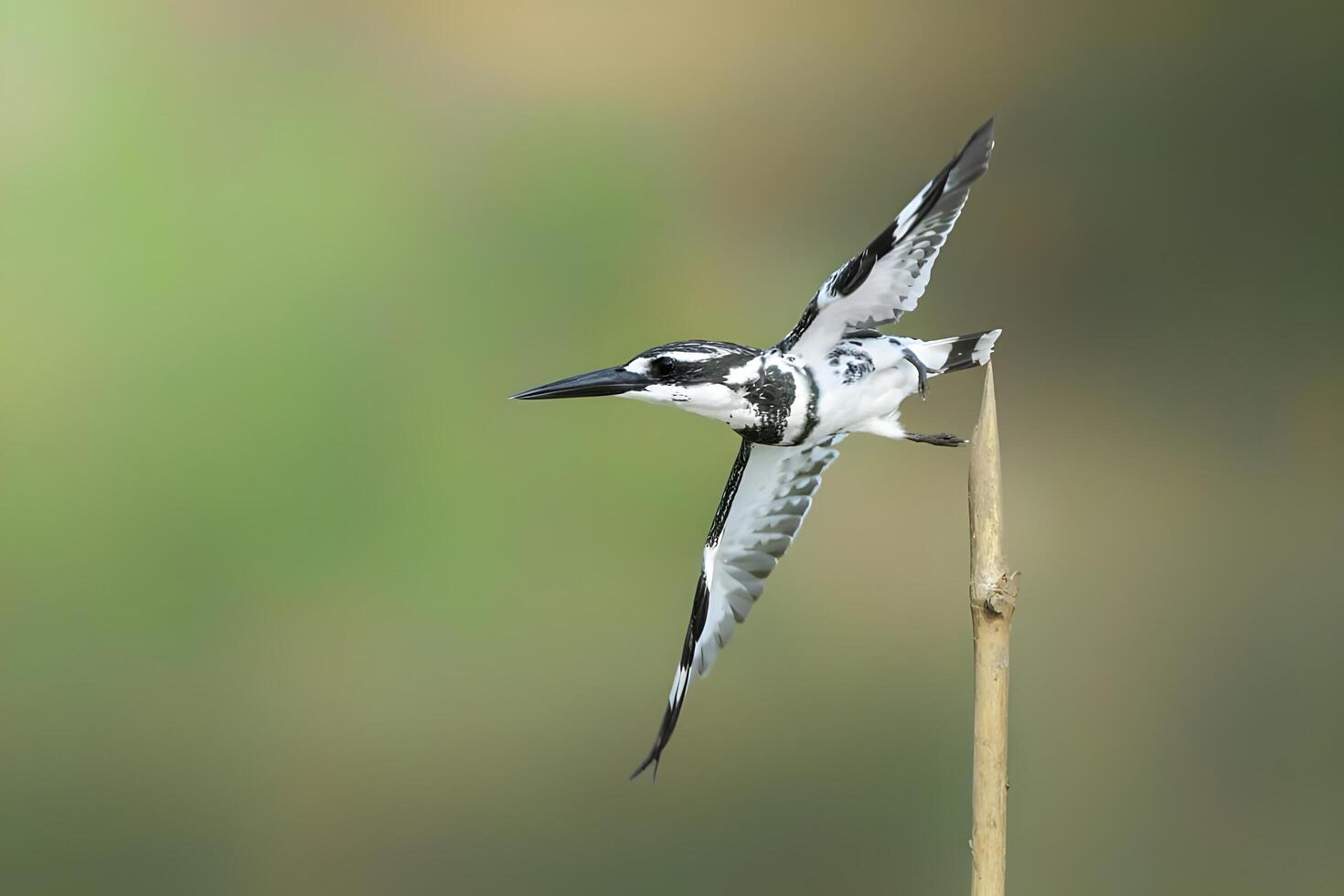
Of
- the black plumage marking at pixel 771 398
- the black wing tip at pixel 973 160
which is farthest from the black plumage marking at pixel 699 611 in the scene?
the black wing tip at pixel 973 160

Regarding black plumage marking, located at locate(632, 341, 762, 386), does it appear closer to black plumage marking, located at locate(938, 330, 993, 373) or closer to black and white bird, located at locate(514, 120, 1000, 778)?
black and white bird, located at locate(514, 120, 1000, 778)

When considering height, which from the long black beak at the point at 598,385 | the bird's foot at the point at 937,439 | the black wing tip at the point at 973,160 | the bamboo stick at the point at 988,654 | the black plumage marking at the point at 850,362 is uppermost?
the black wing tip at the point at 973,160

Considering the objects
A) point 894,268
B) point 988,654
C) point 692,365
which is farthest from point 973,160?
point 988,654

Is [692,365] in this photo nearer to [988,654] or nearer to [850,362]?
[850,362]

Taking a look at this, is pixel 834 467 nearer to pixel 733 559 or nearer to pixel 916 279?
pixel 733 559

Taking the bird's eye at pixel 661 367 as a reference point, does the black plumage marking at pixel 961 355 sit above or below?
above

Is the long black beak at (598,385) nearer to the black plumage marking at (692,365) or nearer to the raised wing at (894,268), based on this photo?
the black plumage marking at (692,365)

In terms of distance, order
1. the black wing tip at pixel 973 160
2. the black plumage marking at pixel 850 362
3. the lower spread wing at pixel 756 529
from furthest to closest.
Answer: the lower spread wing at pixel 756 529
the black plumage marking at pixel 850 362
the black wing tip at pixel 973 160
